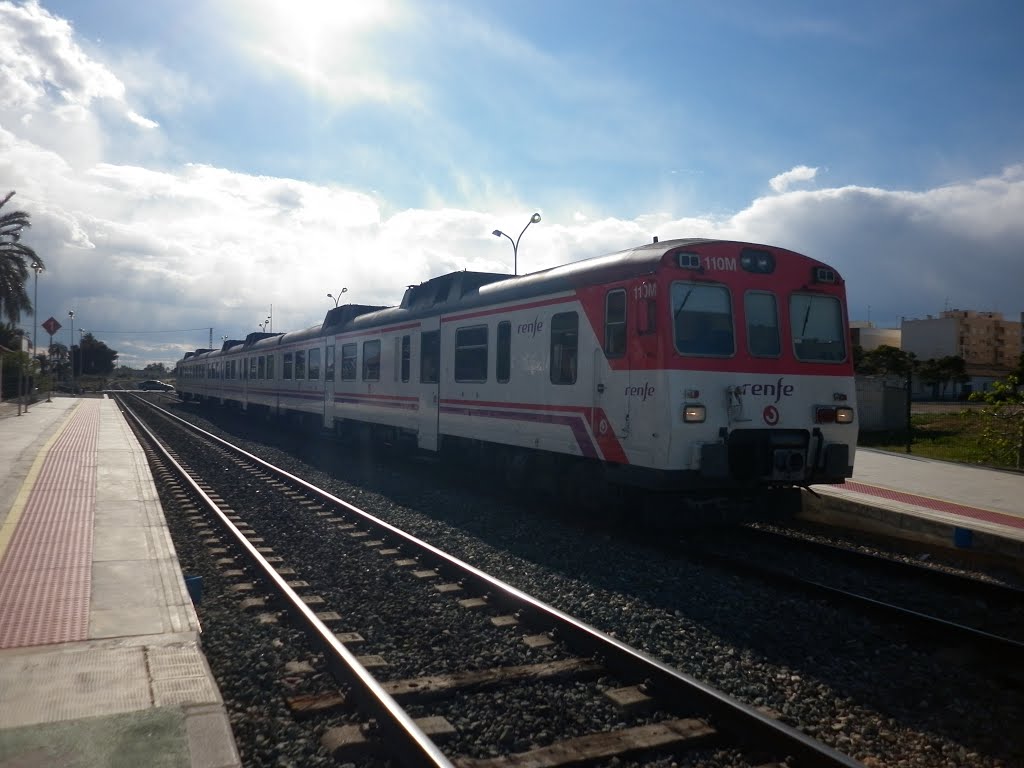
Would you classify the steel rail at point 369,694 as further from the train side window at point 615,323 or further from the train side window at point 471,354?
the train side window at point 471,354

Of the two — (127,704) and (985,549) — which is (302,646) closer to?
(127,704)

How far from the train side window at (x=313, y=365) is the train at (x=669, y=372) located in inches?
398

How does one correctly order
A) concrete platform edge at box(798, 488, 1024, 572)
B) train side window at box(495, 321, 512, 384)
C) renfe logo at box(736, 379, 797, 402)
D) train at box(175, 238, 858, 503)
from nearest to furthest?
train at box(175, 238, 858, 503) < concrete platform edge at box(798, 488, 1024, 572) < renfe logo at box(736, 379, 797, 402) < train side window at box(495, 321, 512, 384)

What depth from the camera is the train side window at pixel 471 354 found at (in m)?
11.5

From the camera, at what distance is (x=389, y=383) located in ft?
50.4

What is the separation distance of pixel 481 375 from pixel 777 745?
26.9 ft

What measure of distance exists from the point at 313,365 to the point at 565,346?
13105mm

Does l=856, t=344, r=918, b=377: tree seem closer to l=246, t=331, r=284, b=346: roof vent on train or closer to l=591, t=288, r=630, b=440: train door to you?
l=246, t=331, r=284, b=346: roof vent on train

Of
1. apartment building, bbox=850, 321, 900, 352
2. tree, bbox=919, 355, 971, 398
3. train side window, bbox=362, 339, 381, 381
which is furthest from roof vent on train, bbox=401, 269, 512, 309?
apartment building, bbox=850, 321, 900, 352

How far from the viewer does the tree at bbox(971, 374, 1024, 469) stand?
14.9 metres

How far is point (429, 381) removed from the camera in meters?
13.4

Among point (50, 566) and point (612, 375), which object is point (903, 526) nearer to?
point (612, 375)

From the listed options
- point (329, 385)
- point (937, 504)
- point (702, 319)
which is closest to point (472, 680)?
point (702, 319)

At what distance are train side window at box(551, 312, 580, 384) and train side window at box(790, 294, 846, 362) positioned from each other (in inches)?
93.4
